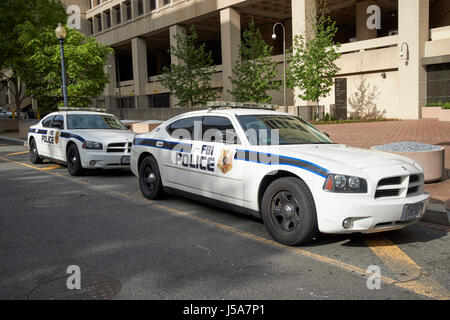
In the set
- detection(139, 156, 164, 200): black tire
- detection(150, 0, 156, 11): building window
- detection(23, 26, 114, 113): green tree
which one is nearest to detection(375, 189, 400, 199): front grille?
detection(139, 156, 164, 200): black tire

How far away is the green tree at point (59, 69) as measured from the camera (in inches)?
816

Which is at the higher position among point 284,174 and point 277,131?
point 277,131

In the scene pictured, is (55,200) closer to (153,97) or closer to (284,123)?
(284,123)

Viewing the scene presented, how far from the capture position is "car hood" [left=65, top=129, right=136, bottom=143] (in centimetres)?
1012

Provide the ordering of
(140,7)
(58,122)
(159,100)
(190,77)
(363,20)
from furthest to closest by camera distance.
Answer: (140,7) → (159,100) → (363,20) → (190,77) → (58,122)

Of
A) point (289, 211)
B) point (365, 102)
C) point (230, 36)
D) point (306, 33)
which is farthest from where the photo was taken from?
point (230, 36)

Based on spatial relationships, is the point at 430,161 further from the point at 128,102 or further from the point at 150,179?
the point at 128,102

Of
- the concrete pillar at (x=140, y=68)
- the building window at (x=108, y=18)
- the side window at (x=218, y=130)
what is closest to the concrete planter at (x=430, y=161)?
the side window at (x=218, y=130)

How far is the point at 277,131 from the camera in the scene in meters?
6.01

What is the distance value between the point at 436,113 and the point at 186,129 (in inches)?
939

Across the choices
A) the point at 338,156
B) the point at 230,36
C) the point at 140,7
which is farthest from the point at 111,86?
the point at 338,156

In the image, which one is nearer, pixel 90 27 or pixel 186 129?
pixel 186 129

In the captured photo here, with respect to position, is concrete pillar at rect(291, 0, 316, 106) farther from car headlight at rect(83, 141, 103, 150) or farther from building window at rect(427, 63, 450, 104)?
car headlight at rect(83, 141, 103, 150)

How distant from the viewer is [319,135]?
6.39 metres
